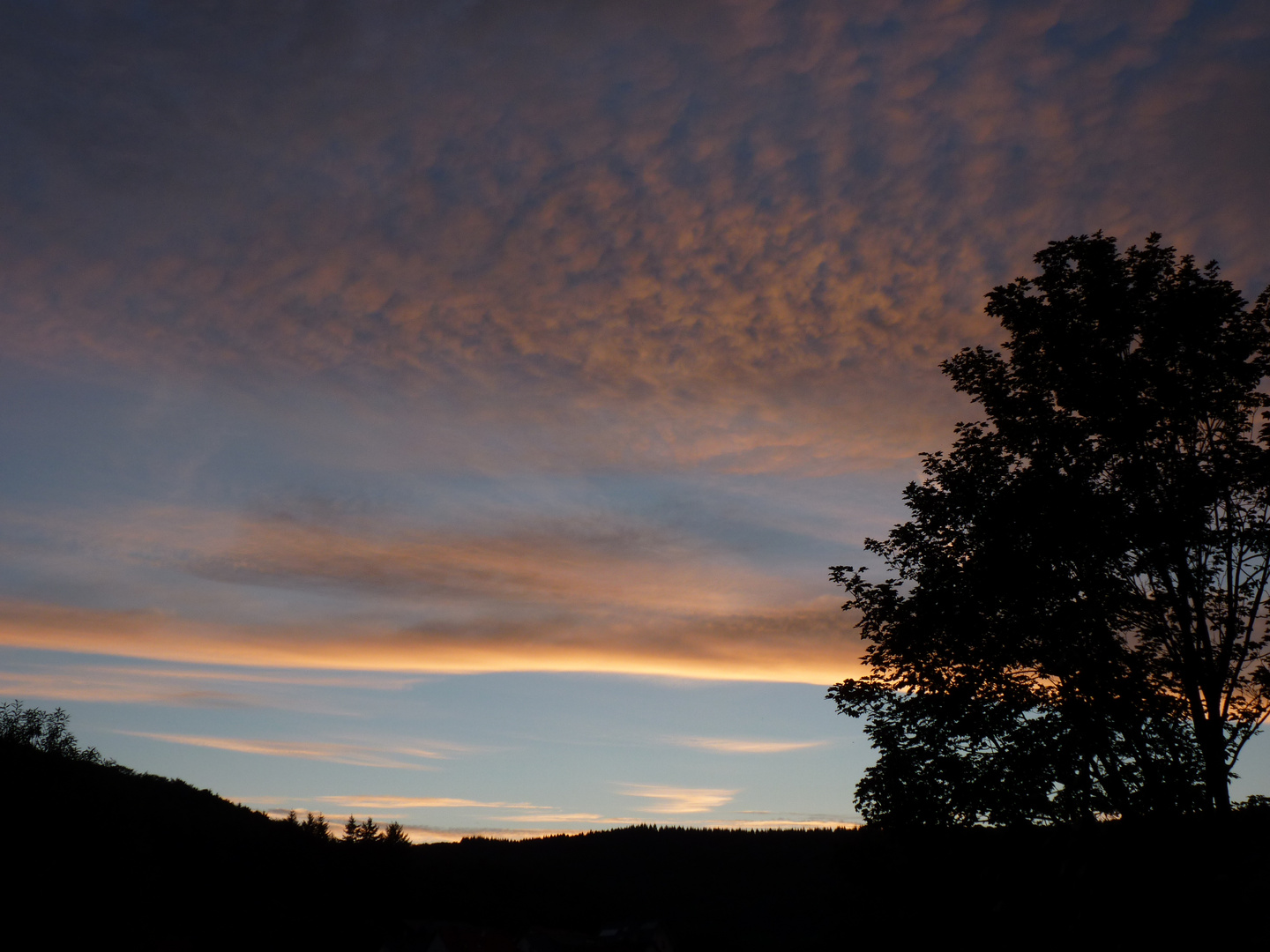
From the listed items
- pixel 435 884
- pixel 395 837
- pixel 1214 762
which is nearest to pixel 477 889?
pixel 435 884

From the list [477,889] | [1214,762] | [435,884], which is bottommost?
[477,889]

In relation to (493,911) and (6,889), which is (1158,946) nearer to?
(6,889)

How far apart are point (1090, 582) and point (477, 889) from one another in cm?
18770

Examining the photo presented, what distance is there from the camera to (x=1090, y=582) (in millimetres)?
19781

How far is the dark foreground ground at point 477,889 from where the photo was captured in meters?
11.5

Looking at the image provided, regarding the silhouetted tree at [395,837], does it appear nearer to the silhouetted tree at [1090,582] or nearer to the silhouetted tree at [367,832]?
the silhouetted tree at [367,832]

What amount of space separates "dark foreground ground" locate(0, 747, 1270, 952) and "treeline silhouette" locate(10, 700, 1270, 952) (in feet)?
0.16

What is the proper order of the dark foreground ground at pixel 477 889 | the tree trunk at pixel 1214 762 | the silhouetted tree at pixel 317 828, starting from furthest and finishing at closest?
the silhouetted tree at pixel 317 828, the tree trunk at pixel 1214 762, the dark foreground ground at pixel 477 889

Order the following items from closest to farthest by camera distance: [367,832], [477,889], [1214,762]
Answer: [1214,762]
[367,832]
[477,889]

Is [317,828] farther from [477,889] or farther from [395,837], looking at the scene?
[477,889]

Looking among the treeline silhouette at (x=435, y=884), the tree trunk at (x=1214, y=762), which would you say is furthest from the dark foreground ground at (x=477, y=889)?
the tree trunk at (x=1214, y=762)

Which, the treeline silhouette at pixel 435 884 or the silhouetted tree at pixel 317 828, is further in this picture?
the silhouetted tree at pixel 317 828

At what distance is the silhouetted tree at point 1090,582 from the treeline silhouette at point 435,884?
6.44ft

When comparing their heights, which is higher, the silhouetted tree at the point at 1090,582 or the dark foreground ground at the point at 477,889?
the silhouetted tree at the point at 1090,582
